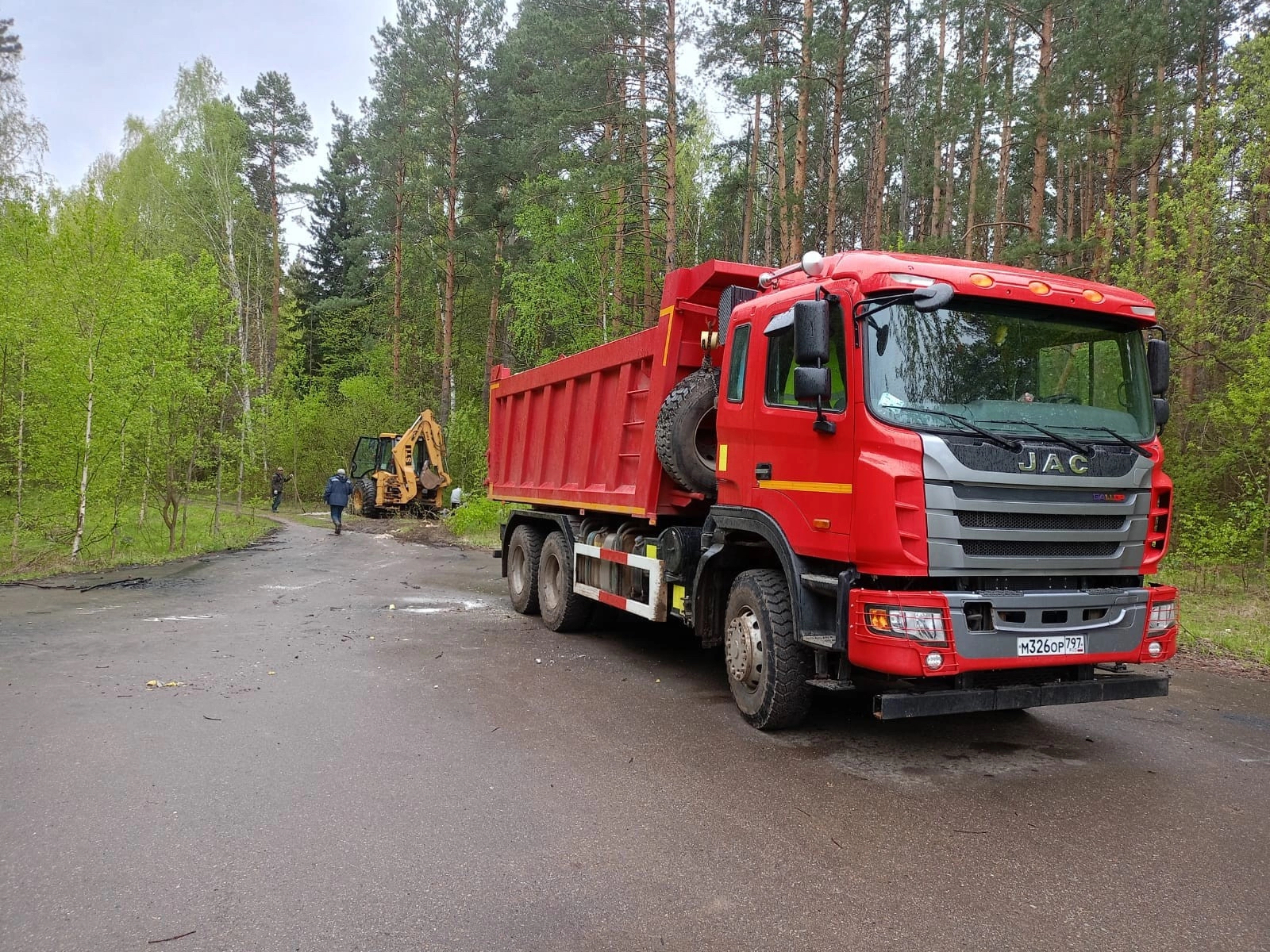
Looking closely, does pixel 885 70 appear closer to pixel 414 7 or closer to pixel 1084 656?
pixel 414 7

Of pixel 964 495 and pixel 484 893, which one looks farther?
pixel 964 495

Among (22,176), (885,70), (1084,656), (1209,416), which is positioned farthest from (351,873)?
(22,176)

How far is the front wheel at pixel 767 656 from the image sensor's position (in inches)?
189

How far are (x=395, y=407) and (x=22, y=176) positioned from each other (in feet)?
45.5

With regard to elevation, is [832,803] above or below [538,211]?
below

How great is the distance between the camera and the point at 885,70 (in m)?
20.9

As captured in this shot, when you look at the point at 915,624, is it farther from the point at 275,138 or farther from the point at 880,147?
the point at 275,138

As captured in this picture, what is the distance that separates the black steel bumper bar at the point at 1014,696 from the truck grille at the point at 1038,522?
2.75 ft

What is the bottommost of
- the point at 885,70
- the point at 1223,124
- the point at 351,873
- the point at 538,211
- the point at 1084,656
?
the point at 351,873

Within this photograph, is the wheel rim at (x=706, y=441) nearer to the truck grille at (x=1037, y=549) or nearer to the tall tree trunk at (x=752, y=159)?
the truck grille at (x=1037, y=549)

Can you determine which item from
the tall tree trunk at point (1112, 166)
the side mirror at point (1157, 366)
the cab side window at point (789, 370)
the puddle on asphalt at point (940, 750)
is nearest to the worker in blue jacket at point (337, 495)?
the tall tree trunk at point (1112, 166)

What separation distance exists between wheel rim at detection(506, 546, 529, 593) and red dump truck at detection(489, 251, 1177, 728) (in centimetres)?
416

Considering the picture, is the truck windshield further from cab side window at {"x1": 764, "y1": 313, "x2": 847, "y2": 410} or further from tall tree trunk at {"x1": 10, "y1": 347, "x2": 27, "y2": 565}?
→ tall tree trunk at {"x1": 10, "y1": 347, "x2": 27, "y2": 565}

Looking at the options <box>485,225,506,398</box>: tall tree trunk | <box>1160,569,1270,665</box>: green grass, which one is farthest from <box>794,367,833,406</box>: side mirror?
<box>485,225,506,398</box>: tall tree trunk
